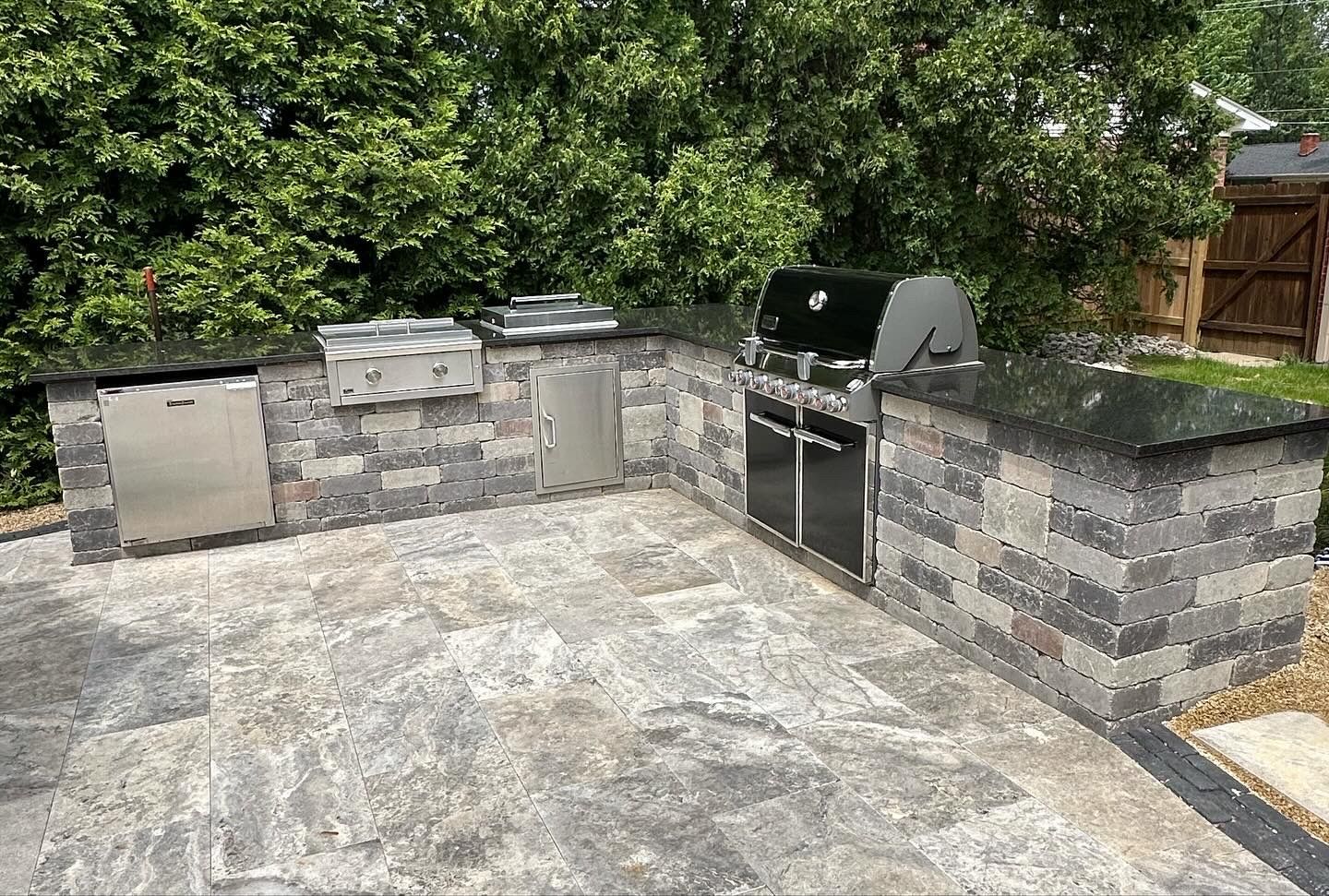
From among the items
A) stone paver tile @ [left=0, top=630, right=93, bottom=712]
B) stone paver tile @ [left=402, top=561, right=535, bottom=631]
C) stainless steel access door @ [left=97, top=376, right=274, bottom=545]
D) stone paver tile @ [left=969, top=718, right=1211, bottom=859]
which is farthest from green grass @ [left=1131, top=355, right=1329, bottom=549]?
stone paver tile @ [left=0, top=630, right=93, bottom=712]

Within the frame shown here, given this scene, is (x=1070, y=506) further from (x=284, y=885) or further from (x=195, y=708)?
(x=195, y=708)

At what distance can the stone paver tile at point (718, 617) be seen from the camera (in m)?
3.83

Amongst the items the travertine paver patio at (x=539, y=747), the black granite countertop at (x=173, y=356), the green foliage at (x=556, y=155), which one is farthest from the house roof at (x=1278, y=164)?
the black granite countertop at (x=173, y=356)

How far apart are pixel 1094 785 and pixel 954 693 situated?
605mm

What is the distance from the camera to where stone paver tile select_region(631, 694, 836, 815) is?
9.27 feet

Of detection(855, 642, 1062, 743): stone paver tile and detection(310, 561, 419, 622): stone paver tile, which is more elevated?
detection(855, 642, 1062, 743): stone paver tile

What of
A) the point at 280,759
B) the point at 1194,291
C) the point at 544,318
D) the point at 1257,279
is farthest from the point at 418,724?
the point at 1194,291

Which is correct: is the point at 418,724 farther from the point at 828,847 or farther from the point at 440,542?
the point at 440,542

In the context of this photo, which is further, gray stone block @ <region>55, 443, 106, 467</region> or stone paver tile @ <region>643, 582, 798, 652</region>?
gray stone block @ <region>55, 443, 106, 467</region>

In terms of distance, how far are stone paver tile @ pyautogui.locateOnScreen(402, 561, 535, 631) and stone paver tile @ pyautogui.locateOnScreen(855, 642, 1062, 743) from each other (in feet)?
4.67

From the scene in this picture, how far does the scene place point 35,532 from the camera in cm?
533

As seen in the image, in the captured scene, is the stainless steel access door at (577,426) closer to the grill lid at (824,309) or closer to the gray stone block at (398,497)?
the gray stone block at (398,497)

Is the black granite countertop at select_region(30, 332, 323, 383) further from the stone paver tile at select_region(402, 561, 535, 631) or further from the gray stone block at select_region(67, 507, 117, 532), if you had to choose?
the stone paver tile at select_region(402, 561, 535, 631)

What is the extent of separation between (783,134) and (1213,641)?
5.80 metres
